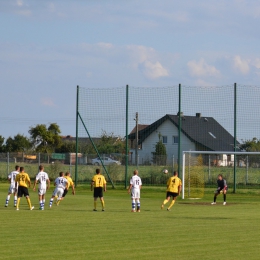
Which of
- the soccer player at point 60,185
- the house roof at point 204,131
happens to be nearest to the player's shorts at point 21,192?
the soccer player at point 60,185

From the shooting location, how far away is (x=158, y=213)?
26250mm

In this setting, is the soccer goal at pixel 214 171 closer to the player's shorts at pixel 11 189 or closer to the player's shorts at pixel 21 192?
the player's shorts at pixel 11 189

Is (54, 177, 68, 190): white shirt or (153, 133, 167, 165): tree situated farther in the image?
(153, 133, 167, 165): tree

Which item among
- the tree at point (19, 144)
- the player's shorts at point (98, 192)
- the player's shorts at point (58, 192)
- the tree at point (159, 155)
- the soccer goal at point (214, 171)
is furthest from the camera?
the tree at point (19, 144)

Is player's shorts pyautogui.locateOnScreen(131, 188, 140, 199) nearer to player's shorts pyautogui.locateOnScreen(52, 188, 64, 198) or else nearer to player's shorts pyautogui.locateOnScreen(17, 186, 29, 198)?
player's shorts pyautogui.locateOnScreen(52, 188, 64, 198)

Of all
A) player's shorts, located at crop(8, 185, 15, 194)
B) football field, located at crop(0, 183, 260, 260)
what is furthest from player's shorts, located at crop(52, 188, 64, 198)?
football field, located at crop(0, 183, 260, 260)

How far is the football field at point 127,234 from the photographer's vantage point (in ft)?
45.5

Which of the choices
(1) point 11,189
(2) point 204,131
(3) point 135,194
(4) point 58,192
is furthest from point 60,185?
(2) point 204,131

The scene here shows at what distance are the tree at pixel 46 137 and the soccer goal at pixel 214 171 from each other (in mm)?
35607

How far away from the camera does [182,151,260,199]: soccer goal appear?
40.6 m

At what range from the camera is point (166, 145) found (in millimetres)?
47938

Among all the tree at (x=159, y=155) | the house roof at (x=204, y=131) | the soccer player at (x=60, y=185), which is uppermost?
the house roof at (x=204, y=131)

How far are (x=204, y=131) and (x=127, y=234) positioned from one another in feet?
91.8

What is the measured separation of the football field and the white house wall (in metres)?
19.2
